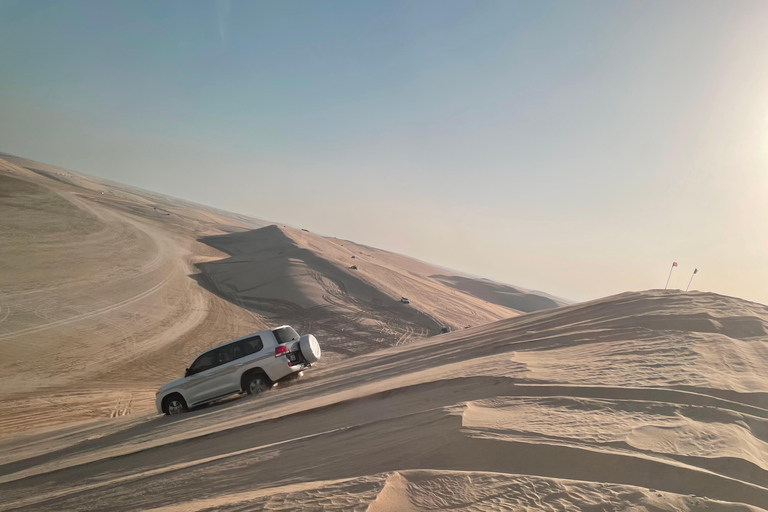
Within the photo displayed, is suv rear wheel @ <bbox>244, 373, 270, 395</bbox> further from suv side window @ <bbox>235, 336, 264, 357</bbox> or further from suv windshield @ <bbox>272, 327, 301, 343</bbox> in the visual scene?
suv windshield @ <bbox>272, 327, 301, 343</bbox>

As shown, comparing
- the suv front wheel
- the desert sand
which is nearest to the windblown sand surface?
the desert sand

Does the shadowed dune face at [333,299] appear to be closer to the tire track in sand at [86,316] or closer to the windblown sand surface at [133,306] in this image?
the windblown sand surface at [133,306]

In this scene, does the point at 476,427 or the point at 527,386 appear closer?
the point at 476,427

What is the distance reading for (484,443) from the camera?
147 inches

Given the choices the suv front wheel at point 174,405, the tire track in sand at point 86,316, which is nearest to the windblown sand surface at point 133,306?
the tire track in sand at point 86,316

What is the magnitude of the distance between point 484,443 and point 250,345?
7.07 m

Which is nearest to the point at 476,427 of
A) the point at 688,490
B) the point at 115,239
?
the point at 688,490

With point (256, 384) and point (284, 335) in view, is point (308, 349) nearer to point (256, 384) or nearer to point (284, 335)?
point (284, 335)

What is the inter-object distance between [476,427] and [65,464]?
244 inches

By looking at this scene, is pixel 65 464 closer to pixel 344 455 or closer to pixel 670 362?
pixel 344 455

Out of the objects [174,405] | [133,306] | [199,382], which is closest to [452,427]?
[199,382]

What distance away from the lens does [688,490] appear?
2.96 meters

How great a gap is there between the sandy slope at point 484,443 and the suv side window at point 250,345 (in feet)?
5.47

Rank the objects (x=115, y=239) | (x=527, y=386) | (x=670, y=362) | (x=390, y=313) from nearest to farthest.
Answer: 1. (x=527, y=386)
2. (x=670, y=362)
3. (x=390, y=313)
4. (x=115, y=239)
